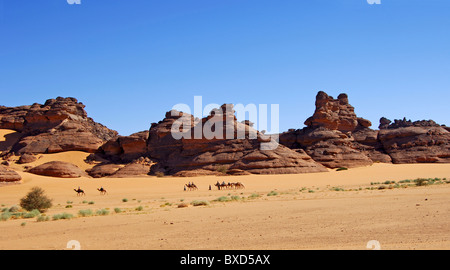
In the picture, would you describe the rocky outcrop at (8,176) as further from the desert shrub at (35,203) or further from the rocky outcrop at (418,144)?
the rocky outcrop at (418,144)

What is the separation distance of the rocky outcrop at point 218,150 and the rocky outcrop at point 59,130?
13.5 m

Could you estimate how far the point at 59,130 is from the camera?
67438 mm

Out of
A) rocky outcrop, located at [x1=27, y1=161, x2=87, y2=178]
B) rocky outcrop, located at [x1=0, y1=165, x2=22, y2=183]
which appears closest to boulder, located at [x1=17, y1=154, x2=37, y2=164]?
rocky outcrop, located at [x1=27, y1=161, x2=87, y2=178]

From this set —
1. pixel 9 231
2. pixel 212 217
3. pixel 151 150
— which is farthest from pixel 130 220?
pixel 151 150

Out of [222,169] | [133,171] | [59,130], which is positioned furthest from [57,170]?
[59,130]

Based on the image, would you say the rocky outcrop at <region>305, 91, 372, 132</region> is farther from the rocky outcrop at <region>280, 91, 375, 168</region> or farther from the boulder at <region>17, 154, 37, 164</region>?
the boulder at <region>17, 154, 37, 164</region>

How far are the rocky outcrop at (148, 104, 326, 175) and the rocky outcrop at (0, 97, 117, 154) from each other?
13.5 m

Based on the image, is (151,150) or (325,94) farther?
(325,94)

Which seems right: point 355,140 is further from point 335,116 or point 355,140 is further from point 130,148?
point 130,148

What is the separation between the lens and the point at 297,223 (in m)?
11.1

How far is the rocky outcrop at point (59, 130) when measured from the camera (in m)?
63.8

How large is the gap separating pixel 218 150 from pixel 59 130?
107 feet

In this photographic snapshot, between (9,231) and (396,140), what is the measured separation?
2736 inches
